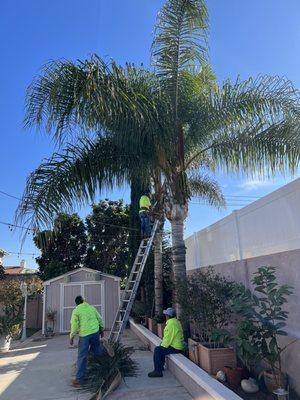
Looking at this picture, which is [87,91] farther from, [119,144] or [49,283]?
[49,283]

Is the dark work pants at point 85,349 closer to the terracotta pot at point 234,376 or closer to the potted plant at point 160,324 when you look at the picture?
the terracotta pot at point 234,376

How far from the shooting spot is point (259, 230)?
22.7 feet

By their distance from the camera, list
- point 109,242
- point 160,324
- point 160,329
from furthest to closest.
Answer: point 109,242 < point 160,324 < point 160,329

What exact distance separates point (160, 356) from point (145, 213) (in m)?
6.04

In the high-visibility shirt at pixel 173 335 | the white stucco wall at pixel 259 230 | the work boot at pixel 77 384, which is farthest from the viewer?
the high-visibility shirt at pixel 173 335

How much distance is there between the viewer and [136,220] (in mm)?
19844

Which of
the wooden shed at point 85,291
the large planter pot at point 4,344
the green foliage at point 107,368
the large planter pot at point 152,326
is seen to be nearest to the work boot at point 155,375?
the green foliage at point 107,368

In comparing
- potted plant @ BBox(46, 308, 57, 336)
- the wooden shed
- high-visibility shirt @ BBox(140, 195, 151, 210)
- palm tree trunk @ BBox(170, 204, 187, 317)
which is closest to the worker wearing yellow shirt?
palm tree trunk @ BBox(170, 204, 187, 317)

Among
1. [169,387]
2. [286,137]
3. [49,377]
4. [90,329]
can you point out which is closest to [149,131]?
[286,137]

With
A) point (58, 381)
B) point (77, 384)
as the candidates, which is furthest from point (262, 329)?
point (58, 381)

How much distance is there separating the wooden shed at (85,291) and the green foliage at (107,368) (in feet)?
38.1

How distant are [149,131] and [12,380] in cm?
614

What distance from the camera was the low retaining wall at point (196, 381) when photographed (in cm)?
525

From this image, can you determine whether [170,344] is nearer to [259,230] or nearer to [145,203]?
[259,230]
